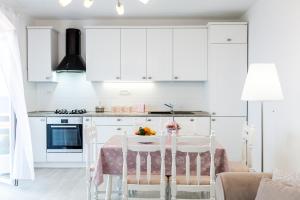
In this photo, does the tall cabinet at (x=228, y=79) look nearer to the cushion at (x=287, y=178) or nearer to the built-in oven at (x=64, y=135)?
the built-in oven at (x=64, y=135)

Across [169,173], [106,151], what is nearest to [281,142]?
Answer: [169,173]

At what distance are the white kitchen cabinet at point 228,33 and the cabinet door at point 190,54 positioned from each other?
8.1 inches

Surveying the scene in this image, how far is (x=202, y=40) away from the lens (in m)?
5.36

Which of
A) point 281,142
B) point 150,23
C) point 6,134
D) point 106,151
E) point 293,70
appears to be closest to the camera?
point 106,151

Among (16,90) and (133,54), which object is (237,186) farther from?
(133,54)

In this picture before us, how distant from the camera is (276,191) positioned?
6.30 feet

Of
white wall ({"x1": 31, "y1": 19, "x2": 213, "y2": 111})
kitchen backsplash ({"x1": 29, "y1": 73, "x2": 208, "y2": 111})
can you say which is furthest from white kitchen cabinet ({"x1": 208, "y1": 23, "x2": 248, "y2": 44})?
kitchen backsplash ({"x1": 29, "y1": 73, "x2": 208, "y2": 111})

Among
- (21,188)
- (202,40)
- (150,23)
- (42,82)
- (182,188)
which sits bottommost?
(21,188)

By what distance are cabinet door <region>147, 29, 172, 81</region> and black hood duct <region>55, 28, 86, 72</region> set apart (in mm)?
1164

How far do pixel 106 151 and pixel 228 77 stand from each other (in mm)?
2880

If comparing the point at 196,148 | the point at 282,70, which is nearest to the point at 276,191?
the point at 196,148

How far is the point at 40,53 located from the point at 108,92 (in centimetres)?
133

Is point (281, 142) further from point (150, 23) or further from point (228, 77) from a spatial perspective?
point (150, 23)

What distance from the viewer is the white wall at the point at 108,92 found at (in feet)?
18.9
